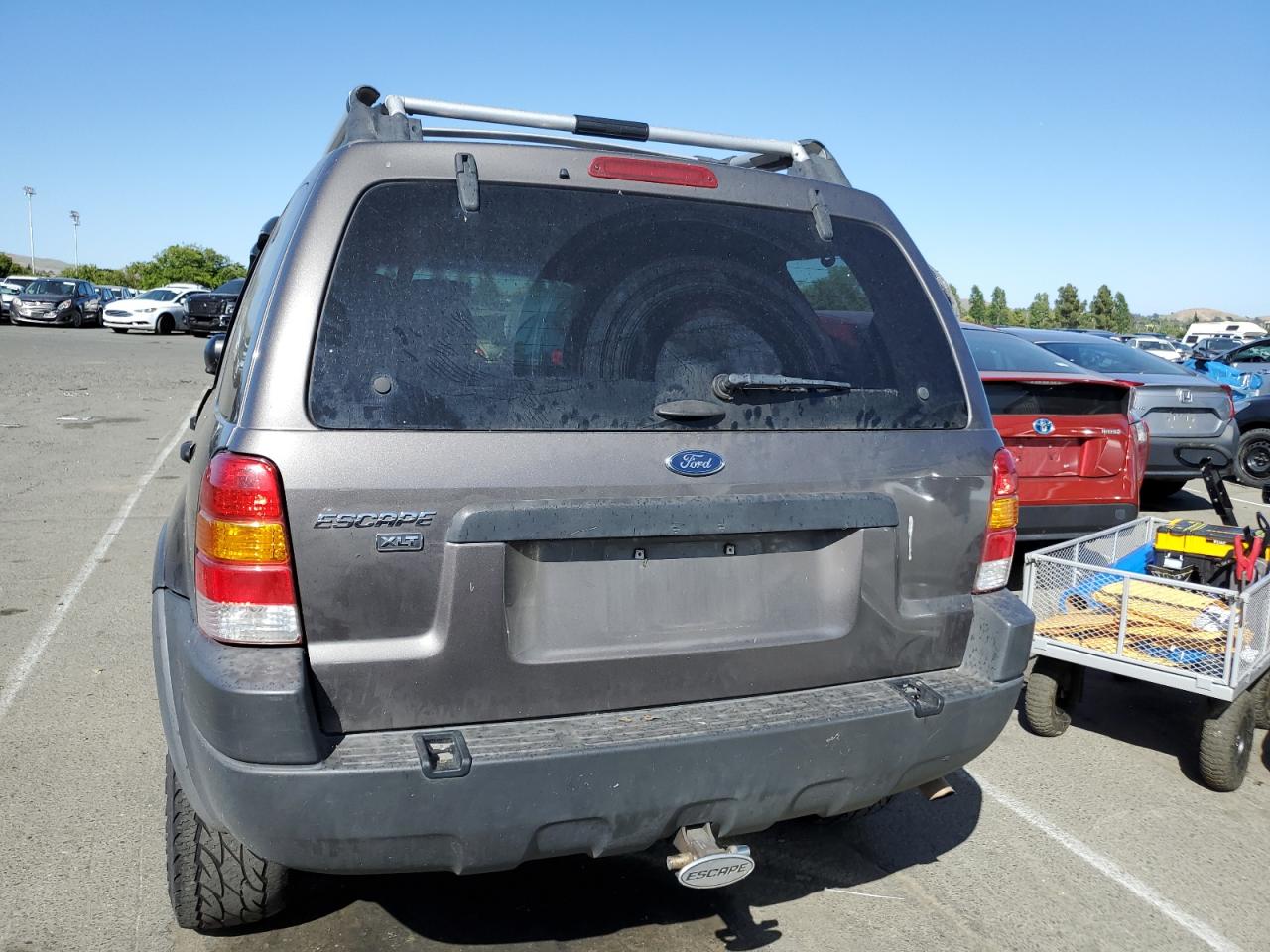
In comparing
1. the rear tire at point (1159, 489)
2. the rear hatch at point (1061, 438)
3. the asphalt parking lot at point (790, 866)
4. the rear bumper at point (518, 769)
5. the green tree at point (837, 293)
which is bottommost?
the asphalt parking lot at point (790, 866)

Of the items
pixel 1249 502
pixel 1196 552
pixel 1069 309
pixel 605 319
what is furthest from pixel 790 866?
pixel 1069 309

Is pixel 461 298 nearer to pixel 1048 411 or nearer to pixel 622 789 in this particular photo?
pixel 622 789

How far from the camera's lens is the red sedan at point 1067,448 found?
21.3 ft

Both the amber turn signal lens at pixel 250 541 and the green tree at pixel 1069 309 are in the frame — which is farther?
the green tree at pixel 1069 309

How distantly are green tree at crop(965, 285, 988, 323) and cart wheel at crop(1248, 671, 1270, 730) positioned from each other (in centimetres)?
6236

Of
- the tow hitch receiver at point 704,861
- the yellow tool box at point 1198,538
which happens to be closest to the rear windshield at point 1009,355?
the yellow tool box at point 1198,538

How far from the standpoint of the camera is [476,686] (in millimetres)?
2422

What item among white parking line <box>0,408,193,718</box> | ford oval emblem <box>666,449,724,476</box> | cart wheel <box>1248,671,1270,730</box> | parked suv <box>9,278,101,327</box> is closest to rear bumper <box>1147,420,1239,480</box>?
cart wheel <box>1248,671,1270,730</box>

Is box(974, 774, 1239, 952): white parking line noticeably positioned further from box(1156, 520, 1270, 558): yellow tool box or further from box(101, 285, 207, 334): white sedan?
box(101, 285, 207, 334): white sedan

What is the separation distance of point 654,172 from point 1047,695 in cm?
321

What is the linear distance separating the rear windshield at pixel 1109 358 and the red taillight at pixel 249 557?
9.64 metres

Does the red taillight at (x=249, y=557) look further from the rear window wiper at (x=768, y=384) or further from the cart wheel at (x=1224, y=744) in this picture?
the cart wheel at (x=1224, y=744)

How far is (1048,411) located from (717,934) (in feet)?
14.6

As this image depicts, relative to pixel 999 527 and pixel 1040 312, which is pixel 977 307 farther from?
pixel 999 527
